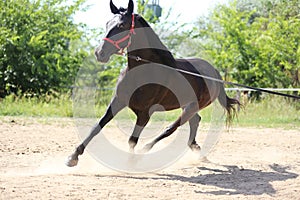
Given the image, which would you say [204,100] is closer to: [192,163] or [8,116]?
[192,163]

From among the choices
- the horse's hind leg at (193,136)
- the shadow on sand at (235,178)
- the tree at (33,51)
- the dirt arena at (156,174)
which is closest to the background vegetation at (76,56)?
the tree at (33,51)

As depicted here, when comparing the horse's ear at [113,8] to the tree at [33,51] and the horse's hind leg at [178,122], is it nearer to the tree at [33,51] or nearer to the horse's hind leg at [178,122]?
the horse's hind leg at [178,122]

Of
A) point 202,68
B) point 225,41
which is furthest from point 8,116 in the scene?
point 225,41

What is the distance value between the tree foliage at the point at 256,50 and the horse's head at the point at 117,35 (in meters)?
12.4

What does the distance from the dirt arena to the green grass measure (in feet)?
11.2

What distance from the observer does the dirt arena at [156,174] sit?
4.83 meters

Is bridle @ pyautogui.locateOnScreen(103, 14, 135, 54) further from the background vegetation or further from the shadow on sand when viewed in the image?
the background vegetation

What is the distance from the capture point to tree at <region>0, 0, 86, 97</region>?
1688 cm

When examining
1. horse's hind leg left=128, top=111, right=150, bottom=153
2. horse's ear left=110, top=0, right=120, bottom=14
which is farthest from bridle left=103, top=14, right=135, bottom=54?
horse's hind leg left=128, top=111, right=150, bottom=153

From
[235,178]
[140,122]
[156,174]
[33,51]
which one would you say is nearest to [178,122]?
[140,122]

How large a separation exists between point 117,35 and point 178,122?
1.42 meters

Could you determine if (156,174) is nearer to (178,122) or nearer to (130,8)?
(178,122)

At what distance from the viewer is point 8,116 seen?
1292 centimetres

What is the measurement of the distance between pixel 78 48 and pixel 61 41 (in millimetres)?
1473
